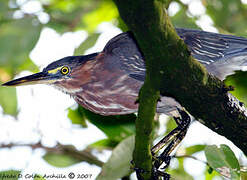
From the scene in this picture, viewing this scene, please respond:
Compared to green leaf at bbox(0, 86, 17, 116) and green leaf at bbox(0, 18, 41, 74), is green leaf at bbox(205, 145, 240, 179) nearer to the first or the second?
green leaf at bbox(0, 18, 41, 74)

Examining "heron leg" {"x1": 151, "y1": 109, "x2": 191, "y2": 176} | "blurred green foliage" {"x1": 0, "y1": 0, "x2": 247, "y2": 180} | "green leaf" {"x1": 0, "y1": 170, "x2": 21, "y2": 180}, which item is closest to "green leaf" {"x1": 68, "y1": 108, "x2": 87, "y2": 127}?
"blurred green foliage" {"x1": 0, "y1": 0, "x2": 247, "y2": 180}

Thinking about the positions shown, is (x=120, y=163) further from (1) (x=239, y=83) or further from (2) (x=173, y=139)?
(1) (x=239, y=83)

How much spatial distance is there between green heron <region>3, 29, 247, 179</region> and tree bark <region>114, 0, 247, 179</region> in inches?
26.9

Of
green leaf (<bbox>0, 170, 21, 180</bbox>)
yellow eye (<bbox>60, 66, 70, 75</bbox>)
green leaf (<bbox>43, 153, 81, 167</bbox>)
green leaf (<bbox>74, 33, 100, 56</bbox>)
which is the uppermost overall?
green leaf (<bbox>74, 33, 100, 56</bbox>)

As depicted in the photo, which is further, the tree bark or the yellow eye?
the yellow eye

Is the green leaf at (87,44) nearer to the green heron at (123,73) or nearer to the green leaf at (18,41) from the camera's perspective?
the green heron at (123,73)

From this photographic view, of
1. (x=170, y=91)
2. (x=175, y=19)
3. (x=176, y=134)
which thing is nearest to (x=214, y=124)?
(x=170, y=91)

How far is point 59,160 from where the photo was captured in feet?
12.3

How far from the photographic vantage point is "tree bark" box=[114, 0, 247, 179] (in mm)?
1978

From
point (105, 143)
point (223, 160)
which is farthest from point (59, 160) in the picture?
point (223, 160)

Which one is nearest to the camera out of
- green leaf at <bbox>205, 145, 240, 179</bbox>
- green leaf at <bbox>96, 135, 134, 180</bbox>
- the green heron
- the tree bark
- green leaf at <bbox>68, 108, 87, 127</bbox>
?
the tree bark

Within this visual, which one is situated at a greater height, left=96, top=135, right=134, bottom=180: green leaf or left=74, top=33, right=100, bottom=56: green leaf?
left=74, top=33, right=100, bottom=56: green leaf

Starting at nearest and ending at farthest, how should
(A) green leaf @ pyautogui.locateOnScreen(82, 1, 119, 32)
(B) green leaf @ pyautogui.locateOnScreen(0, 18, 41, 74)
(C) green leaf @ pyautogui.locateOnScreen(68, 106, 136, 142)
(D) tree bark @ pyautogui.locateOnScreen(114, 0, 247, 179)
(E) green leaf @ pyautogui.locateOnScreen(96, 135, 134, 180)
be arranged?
(D) tree bark @ pyautogui.locateOnScreen(114, 0, 247, 179)
(E) green leaf @ pyautogui.locateOnScreen(96, 135, 134, 180)
(B) green leaf @ pyautogui.locateOnScreen(0, 18, 41, 74)
(C) green leaf @ pyautogui.locateOnScreen(68, 106, 136, 142)
(A) green leaf @ pyautogui.locateOnScreen(82, 1, 119, 32)

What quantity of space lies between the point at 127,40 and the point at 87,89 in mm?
Result: 567
